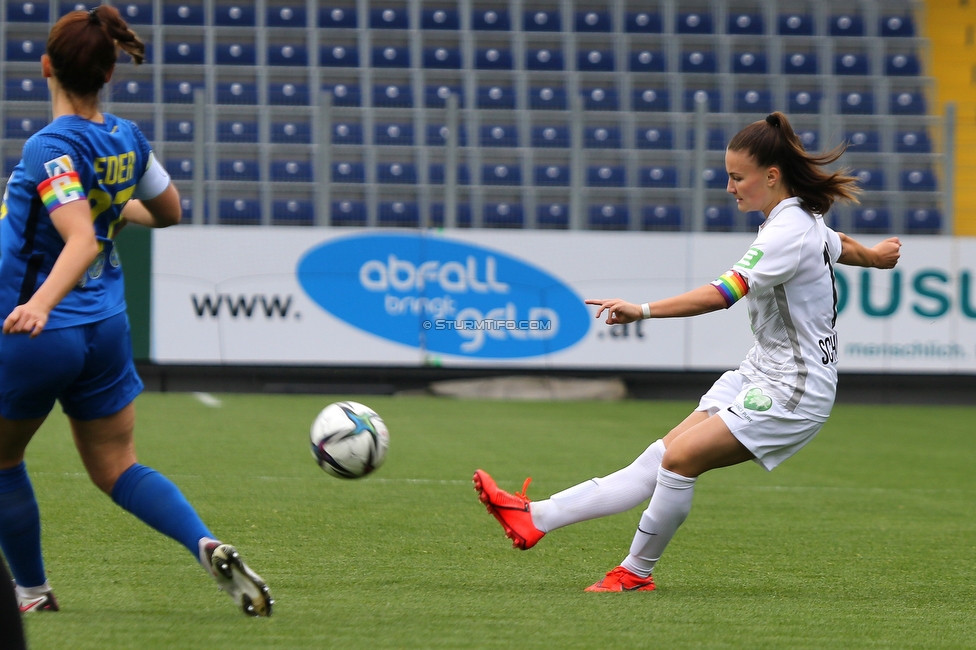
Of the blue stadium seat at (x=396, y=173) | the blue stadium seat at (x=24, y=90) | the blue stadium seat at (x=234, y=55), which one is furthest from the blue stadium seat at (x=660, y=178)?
the blue stadium seat at (x=24, y=90)

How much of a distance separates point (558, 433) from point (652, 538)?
5.89 meters

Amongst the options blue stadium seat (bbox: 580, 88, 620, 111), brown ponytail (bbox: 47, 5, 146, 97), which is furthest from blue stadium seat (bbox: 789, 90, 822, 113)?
brown ponytail (bbox: 47, 5, 146, 97)

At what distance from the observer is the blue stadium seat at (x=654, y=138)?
560 inches

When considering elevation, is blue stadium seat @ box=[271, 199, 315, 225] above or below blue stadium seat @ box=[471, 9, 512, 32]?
below

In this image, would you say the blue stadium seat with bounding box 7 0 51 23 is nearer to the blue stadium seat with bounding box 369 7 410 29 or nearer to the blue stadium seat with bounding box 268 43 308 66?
the blue stadium seat with bounding box 268 43 308 66

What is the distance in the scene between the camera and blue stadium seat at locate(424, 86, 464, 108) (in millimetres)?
15930

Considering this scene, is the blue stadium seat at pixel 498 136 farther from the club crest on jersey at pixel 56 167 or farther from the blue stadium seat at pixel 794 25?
the club crest on jersey at pixel 56 167

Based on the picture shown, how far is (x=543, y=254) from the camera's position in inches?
523

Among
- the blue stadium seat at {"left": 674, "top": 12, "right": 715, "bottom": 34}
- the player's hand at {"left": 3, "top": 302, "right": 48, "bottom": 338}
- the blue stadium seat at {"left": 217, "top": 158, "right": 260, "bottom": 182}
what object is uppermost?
the blue stadium seat at {"left": 674, "top": 12, "right": 715, "bottom": 34}

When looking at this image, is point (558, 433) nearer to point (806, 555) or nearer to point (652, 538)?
point (806, 555)

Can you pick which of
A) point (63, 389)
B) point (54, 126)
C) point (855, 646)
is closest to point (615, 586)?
point (855, 646)

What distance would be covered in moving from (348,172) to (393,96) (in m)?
2.38

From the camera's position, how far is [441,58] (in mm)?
16672

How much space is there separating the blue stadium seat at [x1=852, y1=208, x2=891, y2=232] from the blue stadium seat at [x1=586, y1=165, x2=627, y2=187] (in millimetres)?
2998
